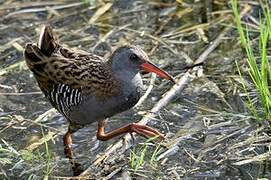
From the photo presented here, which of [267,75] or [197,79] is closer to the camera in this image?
[267,75]

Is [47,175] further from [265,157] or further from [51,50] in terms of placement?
[265,157]

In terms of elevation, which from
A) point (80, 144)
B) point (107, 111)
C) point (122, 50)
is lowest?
point (80, 144)

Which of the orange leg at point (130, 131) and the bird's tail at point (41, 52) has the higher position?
the bird's tail at point (41, 52)

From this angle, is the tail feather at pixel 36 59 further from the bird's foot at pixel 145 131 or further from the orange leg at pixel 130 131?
the bird's foot at pixel 145 131

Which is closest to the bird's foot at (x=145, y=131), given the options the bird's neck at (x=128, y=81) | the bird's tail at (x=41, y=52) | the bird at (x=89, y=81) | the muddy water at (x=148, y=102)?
the bird at (x=89, y=81)

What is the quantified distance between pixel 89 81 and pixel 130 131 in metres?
0.45

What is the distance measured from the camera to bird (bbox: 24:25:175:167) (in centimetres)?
492

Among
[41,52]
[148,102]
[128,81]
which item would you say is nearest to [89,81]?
[128,81]

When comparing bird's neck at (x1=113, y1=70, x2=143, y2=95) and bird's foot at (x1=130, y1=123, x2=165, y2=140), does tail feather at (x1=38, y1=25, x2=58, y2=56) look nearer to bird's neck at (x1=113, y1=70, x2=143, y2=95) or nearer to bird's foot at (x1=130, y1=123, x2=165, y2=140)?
bird's neck at (x1=113, y1=70, x2=143, y2=95)

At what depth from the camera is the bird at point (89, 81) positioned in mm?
4922

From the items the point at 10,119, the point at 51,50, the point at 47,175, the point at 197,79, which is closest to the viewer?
the point at 47,175

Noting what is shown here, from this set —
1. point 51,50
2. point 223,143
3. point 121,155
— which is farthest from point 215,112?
point 51,50

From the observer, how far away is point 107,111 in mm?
4941

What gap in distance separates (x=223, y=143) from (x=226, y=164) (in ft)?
0.80
